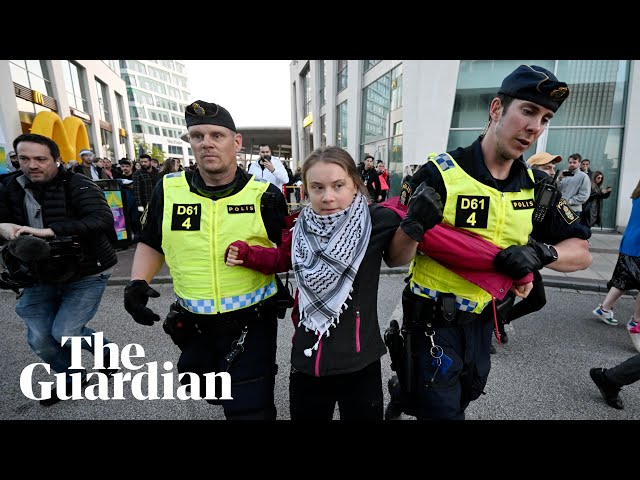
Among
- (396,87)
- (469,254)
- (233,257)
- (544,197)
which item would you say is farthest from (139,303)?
(396,87)

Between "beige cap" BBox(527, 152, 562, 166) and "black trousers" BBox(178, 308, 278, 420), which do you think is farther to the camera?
"beige cap" BBox(527, 152, 562, 166)

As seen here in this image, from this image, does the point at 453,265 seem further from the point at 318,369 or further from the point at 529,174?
the point at 318,369

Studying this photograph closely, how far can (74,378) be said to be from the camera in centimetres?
264

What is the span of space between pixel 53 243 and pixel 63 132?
42.8 feet

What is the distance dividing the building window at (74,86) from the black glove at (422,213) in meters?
23.3

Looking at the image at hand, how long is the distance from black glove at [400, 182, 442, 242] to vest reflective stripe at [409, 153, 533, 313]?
306mm

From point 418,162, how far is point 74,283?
9565 millimetres

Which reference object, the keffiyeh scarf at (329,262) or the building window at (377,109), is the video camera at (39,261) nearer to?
the keffiyeh scarf at (329,262)

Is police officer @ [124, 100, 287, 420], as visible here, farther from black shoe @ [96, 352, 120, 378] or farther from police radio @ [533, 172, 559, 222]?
black shoe @ [96, 352, 120, 378]

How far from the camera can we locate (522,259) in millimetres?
1424

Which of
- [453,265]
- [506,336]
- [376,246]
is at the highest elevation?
[376,246]

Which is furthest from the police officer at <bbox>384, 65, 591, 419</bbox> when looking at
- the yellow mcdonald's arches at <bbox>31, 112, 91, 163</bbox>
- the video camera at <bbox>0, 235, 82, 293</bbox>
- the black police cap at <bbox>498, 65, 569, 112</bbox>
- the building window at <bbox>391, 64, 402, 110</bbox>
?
the yellow mcdonald's arches at <bbox>31, 112, 91, 163</bbox>

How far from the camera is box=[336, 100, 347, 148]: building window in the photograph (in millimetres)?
17516
